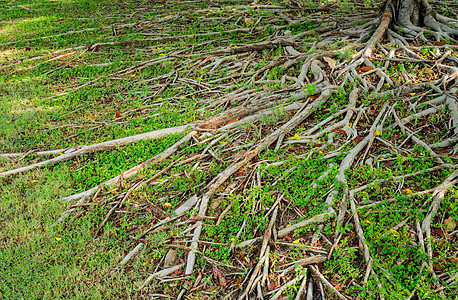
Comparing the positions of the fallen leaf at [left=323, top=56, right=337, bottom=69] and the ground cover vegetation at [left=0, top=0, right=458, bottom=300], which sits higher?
the fallen leaf at [left=323, top=56, right=337, bottom=69]

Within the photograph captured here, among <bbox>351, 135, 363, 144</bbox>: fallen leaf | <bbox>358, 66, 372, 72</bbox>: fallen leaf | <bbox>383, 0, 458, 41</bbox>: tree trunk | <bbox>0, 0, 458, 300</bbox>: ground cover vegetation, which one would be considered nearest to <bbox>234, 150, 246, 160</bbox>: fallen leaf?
<bbox>0, 0, 458, 300</bbox>: ground cover vegetation


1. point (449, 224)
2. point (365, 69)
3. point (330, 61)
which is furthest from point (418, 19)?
point (449, 224)

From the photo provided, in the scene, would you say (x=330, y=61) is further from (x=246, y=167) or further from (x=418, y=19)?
(x=246, y=167)

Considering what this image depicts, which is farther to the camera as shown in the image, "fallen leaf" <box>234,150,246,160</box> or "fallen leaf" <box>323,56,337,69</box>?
"fallen leaf" <box>323,56,337,69</box>

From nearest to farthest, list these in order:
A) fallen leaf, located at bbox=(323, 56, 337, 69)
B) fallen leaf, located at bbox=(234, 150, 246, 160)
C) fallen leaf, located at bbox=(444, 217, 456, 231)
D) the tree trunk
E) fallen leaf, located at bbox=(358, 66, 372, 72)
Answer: fallen leaf, located at bbox=(444, 217, 456, 231), fallen leaf, located at bbox=(234, 150, 246, 160), fallen leaf, located at bbox=(358, 66, 372, 72), fallen leaf, located at bbox=(323, 56, 337, 69), the tree trunk

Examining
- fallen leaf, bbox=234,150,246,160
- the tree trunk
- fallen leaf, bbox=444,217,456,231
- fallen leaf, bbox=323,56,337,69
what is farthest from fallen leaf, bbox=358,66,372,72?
fallen leaf, bbox=444,217,456,231

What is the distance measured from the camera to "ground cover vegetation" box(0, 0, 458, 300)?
340 cm

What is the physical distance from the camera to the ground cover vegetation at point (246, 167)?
3398mm

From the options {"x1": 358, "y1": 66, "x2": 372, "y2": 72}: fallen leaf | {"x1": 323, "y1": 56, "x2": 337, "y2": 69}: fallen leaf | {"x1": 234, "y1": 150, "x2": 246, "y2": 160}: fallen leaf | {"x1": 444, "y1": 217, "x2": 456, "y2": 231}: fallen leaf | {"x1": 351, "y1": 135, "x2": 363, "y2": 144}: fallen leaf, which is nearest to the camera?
{"x1": 444, "y1": 217, "x2": 456, "y2": 231}: fallen leaf

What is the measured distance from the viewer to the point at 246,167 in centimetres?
453

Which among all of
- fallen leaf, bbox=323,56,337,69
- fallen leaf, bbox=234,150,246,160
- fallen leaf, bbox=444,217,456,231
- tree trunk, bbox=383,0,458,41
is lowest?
fallen leaf, bbox=444,217,456,231

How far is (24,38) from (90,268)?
843cm

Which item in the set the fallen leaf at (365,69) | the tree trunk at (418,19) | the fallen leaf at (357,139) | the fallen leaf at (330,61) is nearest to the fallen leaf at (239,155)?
the fallen leaf at (357,139)

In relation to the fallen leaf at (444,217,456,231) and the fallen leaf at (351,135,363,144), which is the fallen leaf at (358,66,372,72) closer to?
the fallen leaf at (351,135,363,144)
